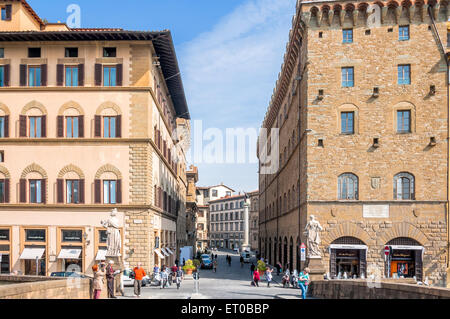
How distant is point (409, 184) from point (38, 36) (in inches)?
1132

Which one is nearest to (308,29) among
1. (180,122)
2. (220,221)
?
(180,122)

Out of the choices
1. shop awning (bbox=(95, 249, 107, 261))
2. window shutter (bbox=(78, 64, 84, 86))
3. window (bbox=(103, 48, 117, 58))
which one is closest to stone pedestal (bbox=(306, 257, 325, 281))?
shop awning (bbox=(95, 249, 107, 261))

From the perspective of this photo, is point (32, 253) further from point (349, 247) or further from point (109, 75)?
point (349, 247)

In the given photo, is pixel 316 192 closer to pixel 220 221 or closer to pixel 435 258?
pixel 435 258

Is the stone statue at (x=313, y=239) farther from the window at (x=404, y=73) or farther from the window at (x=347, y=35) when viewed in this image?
the window at (x=347, y=35)

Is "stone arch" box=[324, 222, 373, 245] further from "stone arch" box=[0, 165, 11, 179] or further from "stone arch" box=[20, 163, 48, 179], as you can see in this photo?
"stone arch" box=[0, 165, 11, 179]

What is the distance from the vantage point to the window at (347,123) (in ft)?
116

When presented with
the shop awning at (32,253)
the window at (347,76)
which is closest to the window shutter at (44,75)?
the shop awning at (32,253)

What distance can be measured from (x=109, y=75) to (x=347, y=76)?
17499 mm

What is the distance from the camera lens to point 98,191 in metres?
35.2

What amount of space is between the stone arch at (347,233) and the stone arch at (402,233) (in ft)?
3.08

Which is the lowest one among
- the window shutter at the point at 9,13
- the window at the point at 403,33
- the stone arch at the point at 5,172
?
the stone arch at the point at 5,172

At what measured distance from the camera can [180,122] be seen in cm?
7675

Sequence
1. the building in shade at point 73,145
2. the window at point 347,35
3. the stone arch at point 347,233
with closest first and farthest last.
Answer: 1. the stone arch at point 347,233
2. the building in shade at point 73,145
3. the window at point 347,35
